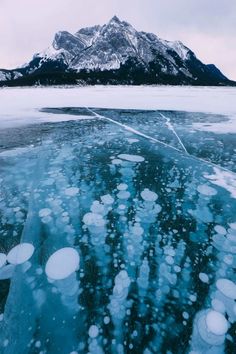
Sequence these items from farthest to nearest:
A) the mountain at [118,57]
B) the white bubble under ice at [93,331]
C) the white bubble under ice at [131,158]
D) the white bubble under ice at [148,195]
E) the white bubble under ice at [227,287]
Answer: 1. the mountain at [118,57]
2. the white bubble under ice at [131,158]
3. the white bubble under ice at [148,195]
4. the white bubble under ice at [227,287]
5. the white bubble under ice at [93,331]

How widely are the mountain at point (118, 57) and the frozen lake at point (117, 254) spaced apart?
380ft

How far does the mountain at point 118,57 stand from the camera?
121000mm

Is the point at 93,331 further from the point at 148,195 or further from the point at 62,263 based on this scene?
the point at 148,195

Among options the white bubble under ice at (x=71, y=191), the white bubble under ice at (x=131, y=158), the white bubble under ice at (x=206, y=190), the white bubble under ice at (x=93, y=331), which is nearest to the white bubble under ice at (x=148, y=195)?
the white bubble under ice at (x=206, y=190)

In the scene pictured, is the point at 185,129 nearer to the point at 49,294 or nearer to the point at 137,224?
Answer: the point at 137,224

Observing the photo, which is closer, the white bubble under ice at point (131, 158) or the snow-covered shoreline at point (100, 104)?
the white bubble under ice at point (131, 158)

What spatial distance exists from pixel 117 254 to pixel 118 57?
142 meters

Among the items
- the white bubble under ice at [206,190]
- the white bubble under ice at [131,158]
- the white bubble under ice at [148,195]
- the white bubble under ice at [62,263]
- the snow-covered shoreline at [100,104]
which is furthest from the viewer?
the snow-covered shoreline at [100,104]

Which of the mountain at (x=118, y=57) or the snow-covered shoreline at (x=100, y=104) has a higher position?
the mountain at (x=118, y=57)

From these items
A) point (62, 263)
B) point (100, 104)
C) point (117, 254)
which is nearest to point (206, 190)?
point (117, 254)

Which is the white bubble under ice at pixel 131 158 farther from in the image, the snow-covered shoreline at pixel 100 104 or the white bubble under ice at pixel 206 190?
the snow-covered shoreline at pixel 100 104

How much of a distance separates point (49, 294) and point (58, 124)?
544 cm

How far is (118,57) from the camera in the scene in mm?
128625

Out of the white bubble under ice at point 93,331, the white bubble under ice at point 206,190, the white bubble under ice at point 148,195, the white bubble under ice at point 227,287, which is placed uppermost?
the white bubble under ice at point 227,287
